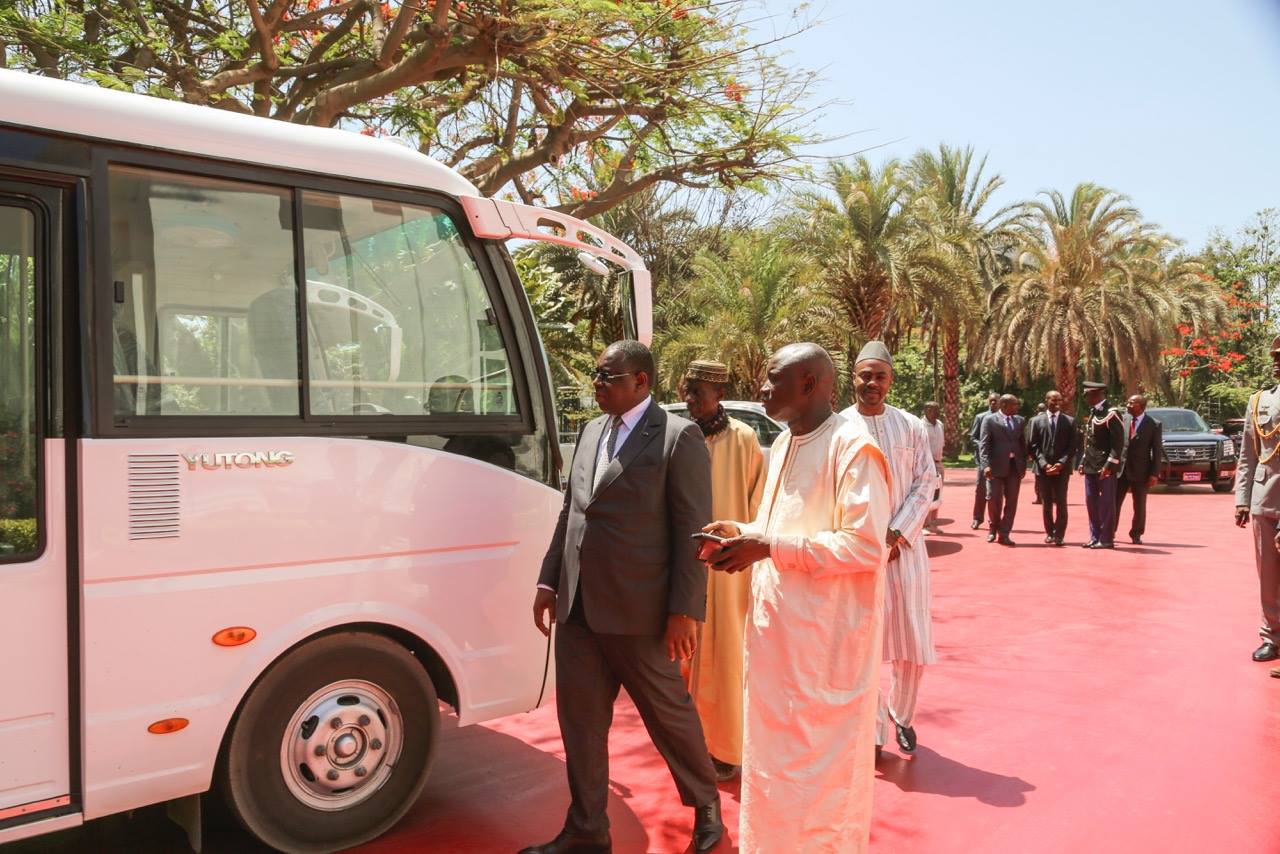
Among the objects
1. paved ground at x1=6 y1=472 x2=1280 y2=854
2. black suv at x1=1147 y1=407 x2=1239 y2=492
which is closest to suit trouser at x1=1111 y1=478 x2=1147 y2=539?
paved ground at x1=6 y1=472 x2=1280 y2=854

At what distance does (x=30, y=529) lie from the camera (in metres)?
3.40

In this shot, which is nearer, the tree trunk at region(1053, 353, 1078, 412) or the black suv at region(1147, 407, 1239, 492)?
the black suv at region(1147, 407, 1239, 492)

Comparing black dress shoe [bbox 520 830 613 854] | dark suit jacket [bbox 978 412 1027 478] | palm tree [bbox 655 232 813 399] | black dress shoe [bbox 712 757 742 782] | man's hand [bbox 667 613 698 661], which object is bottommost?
black dress shoe [bbox 712 757 742 782]

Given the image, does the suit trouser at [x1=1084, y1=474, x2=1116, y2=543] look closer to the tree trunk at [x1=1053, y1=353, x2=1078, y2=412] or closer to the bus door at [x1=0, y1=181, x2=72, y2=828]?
the bus door at [x1=0, y1=181, x2=72, y2=828]

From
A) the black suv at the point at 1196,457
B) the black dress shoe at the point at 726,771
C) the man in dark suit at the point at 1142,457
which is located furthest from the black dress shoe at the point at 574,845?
the black suv at the point at 1196,457

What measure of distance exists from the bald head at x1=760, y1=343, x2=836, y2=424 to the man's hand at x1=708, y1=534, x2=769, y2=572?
0.45 meters

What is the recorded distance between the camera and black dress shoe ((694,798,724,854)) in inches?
164

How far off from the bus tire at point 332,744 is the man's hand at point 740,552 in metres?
1.63

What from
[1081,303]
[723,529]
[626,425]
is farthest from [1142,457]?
[1081,303]

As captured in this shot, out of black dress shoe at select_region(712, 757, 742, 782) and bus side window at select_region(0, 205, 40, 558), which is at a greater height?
bus side window at select_region(0, 205, 40, 558)

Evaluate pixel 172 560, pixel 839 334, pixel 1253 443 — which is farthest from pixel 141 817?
pixel 839 334

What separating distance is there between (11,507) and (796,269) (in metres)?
20.3

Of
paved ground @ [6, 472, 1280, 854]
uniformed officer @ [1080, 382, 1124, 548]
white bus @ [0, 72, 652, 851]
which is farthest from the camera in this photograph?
uniformed officer @ [1080, 382, 1124, 548]

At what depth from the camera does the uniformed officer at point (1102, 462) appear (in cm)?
1300
